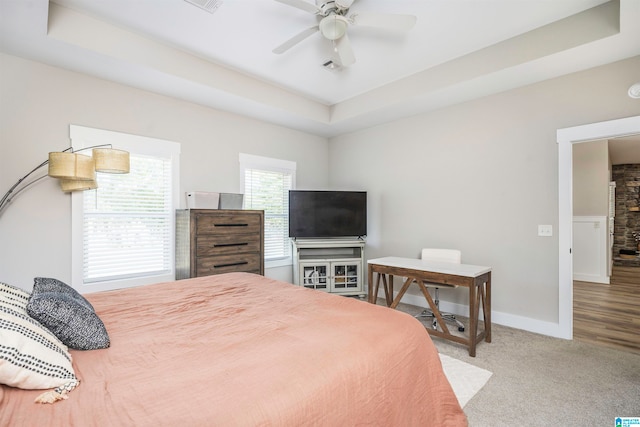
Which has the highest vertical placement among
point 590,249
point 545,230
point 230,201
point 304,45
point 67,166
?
point 304,45

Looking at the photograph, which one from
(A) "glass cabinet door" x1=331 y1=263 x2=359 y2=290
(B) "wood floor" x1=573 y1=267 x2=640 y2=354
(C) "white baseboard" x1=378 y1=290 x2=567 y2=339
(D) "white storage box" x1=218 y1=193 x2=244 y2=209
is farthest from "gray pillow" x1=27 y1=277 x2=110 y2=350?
(B) "wood floor" x1=573 y1=267 x2=640 y2=354

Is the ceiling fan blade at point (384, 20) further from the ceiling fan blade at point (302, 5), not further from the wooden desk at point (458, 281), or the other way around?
the wooden desk at point (458, 281)

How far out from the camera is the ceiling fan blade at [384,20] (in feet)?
7.23

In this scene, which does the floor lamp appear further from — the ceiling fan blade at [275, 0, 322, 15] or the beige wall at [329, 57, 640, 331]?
the beige wall at [329, 57, 640, 331]

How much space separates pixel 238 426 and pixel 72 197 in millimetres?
3102

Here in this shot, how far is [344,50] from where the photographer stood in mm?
2611

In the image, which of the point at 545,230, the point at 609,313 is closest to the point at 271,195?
the point at 545,230

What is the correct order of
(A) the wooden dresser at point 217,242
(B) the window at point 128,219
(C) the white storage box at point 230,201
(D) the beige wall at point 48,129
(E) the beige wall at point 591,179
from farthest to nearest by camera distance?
(E) the beige wall at point 591,179
(C) the white storage box at point 230,201
(A) the wooden dresser at point 217,242
(B) the window at point 128,219
(D) the beige wall at point 48,129

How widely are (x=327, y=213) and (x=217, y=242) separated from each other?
5.86ft

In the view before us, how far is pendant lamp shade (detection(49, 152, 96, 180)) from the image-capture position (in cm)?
247

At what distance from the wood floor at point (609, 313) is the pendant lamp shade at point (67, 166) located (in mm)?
4888

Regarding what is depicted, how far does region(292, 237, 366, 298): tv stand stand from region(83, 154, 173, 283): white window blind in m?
1.78

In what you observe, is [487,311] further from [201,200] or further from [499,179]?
[201,200]

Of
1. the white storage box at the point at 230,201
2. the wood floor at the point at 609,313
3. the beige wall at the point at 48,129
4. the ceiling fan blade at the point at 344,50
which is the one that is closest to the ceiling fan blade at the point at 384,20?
the ceiling fan blade at the point at 344,50
